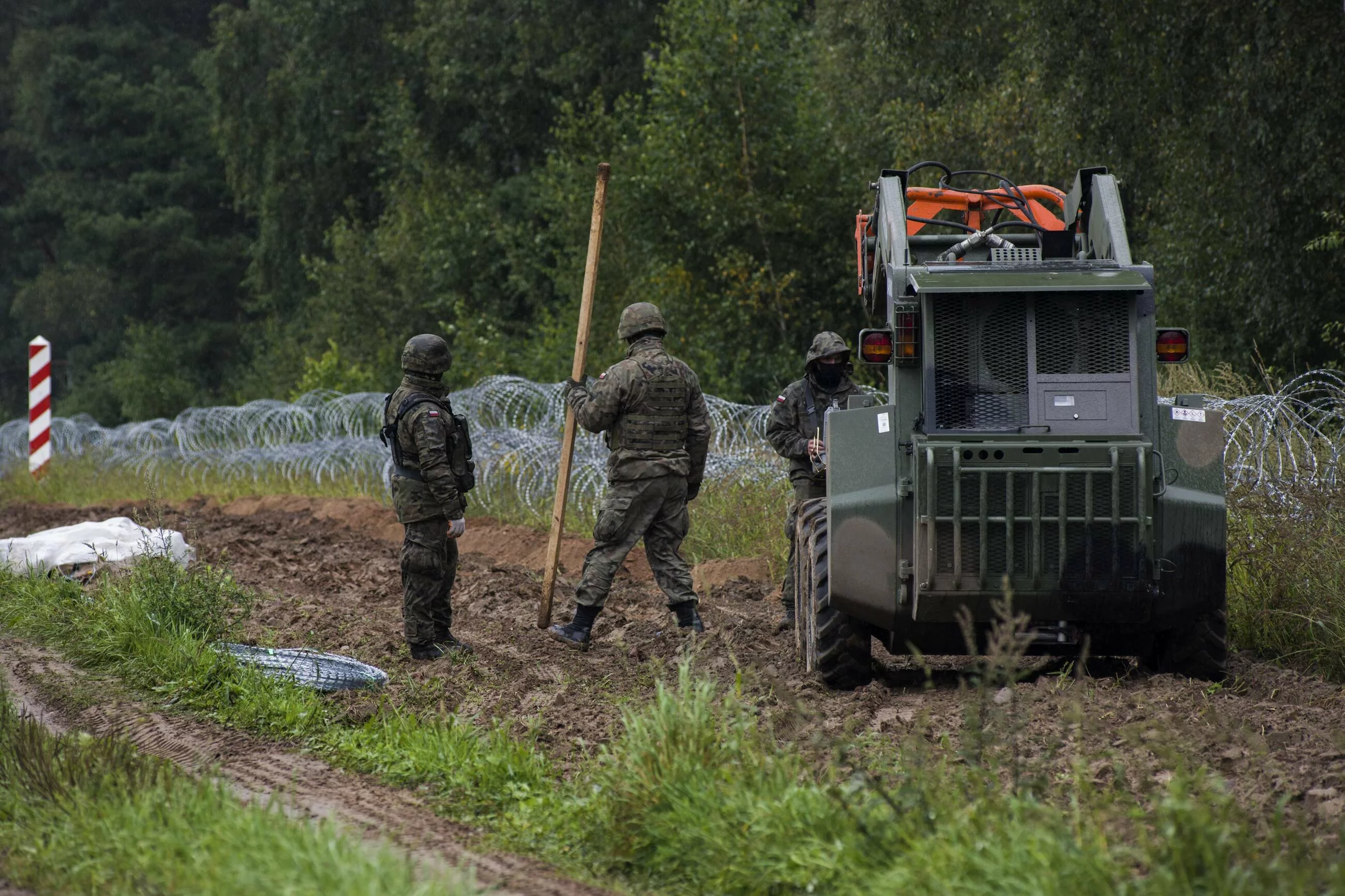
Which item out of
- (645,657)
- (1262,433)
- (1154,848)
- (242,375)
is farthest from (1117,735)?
(242,375)

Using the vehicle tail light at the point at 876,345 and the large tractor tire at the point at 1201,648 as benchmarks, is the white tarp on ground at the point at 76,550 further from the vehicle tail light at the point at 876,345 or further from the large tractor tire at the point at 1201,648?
the large tractor tire at the point at 1201,648

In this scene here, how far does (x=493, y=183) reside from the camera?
34719 mm

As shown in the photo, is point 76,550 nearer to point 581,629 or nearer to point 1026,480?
point 581,629

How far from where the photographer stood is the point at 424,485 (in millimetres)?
A: 8922

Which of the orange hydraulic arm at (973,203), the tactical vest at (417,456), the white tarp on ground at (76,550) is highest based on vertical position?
the orange hydraulic arm at (973,203)

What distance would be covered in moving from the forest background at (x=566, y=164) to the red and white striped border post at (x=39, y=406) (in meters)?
7.79

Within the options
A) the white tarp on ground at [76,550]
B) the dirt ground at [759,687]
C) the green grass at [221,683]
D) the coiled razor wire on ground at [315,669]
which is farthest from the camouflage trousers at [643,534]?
the white tarp on ground at [76,550]

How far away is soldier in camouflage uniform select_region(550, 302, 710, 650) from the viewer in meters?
9.43

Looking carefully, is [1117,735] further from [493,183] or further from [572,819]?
[493,183]

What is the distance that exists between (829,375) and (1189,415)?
3130 mm

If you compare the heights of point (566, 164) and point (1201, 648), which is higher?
point (566, 164)

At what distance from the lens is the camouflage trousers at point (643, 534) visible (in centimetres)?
945

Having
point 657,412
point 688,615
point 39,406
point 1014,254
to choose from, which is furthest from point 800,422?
point 39,406

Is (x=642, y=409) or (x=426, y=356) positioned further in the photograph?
(x=642, y=409)
